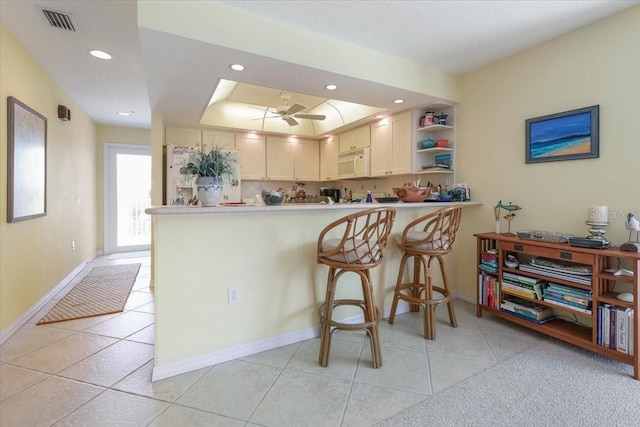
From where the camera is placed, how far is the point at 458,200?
3225mm

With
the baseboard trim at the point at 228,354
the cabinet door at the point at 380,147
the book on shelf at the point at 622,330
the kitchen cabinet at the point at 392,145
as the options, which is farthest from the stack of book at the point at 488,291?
the cabinet door at the point at 380,147

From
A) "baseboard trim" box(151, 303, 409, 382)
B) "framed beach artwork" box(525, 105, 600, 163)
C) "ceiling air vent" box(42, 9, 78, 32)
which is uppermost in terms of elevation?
"ceiling air vent" box(42, 9, 78, 32)

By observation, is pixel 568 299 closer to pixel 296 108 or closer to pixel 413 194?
pixel 413 194

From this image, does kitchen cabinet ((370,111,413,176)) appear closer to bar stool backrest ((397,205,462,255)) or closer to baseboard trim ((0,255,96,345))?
bar stool backrest ((397,205,462,255))

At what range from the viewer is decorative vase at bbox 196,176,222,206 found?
196 cm

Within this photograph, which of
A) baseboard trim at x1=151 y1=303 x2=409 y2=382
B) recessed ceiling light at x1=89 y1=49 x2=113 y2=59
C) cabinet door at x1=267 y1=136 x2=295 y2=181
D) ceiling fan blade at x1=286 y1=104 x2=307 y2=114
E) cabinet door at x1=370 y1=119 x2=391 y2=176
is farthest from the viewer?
cabinet door at x1=267 y1=136 x2=295 y2=181

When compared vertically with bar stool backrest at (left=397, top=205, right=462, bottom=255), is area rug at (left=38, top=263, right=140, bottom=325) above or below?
below

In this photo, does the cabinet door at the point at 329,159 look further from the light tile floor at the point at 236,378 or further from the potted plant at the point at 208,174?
the potted plant at the point at 208,174

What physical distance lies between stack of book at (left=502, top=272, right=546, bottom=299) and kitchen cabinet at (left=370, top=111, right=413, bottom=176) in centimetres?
159

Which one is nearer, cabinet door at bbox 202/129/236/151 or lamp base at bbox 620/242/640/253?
lamp base at bbox 620/242/640/253

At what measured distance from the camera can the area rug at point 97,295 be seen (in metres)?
2.94

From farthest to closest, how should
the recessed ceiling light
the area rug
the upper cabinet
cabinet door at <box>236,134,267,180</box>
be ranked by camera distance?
cabinet door at <box>236,134,267,180</box>, the upper cabinet, the area rug, the recessed ceiling light

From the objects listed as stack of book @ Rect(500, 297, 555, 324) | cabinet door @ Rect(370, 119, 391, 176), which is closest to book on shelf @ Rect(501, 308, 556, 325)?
stack of book @ Rect(500, 297, 555, 324)

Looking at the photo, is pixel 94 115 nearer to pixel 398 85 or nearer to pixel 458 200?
pixel 398 85
